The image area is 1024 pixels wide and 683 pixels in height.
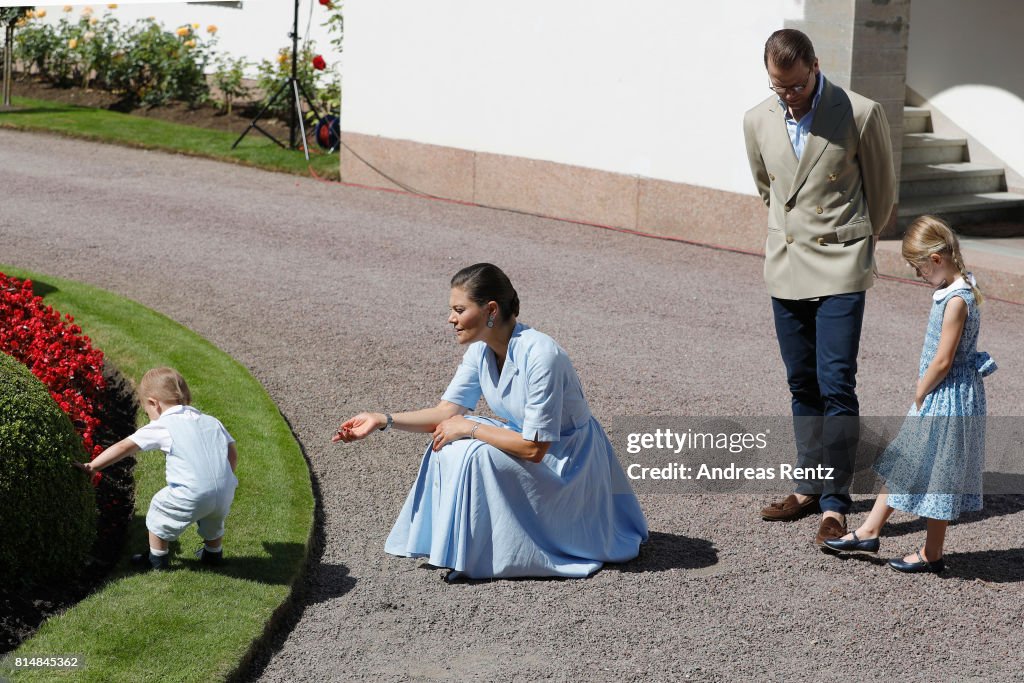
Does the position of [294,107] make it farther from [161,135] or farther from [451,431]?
[451,431]

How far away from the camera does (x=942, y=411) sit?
5.01 meters

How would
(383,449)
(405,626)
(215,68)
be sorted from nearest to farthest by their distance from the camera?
(405,626) → (383,449) → (215,68)

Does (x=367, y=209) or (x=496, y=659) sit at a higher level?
(x=367, y=209)

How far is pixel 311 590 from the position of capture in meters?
5.00

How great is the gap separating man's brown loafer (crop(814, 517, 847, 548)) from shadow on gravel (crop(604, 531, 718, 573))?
0.44 meters

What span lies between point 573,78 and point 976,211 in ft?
13.4

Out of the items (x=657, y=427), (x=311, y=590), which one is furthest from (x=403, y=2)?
(x=311, y=590)

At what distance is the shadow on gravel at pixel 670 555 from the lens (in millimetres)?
5168

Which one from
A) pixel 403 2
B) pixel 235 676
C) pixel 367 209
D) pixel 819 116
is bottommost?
pixel 235 676

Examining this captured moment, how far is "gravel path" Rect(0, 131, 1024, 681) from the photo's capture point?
14.8ft

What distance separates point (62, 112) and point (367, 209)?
7.35m

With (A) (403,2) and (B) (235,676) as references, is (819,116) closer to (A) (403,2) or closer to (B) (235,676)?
(B) (235,676)

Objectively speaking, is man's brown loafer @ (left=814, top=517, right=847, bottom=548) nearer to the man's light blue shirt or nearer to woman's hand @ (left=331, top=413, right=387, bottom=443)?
the man's light blue shirt

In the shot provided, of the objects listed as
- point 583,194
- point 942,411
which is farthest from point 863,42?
point 942,411
